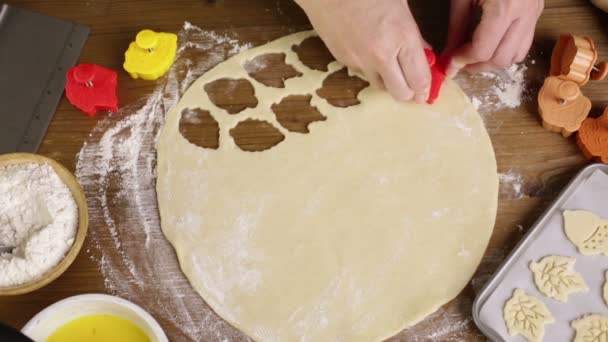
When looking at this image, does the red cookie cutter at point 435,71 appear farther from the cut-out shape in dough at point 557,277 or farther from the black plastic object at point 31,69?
the black plastic object at point 31,69

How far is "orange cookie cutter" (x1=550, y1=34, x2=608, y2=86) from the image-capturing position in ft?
3.59

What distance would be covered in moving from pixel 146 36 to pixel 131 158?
24cm

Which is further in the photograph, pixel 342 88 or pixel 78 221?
pixel 342 88

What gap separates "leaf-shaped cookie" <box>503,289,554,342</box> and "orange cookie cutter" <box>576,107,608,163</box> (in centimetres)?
31

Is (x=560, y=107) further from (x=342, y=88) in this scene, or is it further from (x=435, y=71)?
(x=342, y=88)

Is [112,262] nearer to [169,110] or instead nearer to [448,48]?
[169,110]

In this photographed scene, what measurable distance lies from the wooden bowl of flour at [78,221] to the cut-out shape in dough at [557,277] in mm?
768

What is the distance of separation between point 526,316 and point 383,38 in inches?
20.5

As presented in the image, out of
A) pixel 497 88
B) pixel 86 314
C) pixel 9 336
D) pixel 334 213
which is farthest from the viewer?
pixel 497 88

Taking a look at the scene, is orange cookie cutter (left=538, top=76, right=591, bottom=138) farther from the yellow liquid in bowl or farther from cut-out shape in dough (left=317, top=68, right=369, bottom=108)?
the yellow liquid in bowl

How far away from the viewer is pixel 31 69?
1.18 meters

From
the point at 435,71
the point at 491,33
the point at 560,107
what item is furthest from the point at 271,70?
the point at 560,107

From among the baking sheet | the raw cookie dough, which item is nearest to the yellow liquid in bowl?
the raw cookie dough

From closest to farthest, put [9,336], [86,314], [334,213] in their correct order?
[9,336], [86,314], [334,213]
